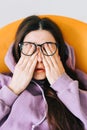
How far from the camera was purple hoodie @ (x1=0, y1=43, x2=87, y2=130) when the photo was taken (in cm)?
84

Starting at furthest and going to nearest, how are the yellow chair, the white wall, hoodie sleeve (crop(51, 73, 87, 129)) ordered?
1. the white wall
2. the yellow chair
3. hoodie sleeve (crop(51, 73, 87, 129))

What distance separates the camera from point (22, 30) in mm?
940

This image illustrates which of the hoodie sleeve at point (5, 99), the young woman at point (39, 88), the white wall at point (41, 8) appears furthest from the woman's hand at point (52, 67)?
the white wall at point (41, 8)

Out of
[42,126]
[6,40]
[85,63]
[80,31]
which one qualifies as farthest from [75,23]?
[42,126]

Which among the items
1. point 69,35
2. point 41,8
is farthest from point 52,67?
point 41,8

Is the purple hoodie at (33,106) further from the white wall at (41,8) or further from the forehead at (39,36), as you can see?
the white wall at (41,8)

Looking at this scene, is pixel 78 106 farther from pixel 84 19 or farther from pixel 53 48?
pixel 84 19

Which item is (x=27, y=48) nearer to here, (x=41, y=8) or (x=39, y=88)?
(x=39, y=88)

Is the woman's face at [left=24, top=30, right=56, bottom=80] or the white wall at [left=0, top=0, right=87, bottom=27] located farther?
the white wall at [left=0, top=0, right=87, bottom=27]

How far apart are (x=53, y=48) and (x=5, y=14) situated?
0.47 m

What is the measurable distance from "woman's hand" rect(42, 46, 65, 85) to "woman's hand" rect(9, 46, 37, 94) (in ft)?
0.13

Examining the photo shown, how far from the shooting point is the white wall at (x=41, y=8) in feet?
4.22

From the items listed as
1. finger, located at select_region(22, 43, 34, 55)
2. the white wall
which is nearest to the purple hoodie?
finger, located at select_region(22, 43, 34, 55)

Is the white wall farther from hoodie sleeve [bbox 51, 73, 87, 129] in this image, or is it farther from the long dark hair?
hoodie sleeve [bbox 51, 73, 87, 129]
